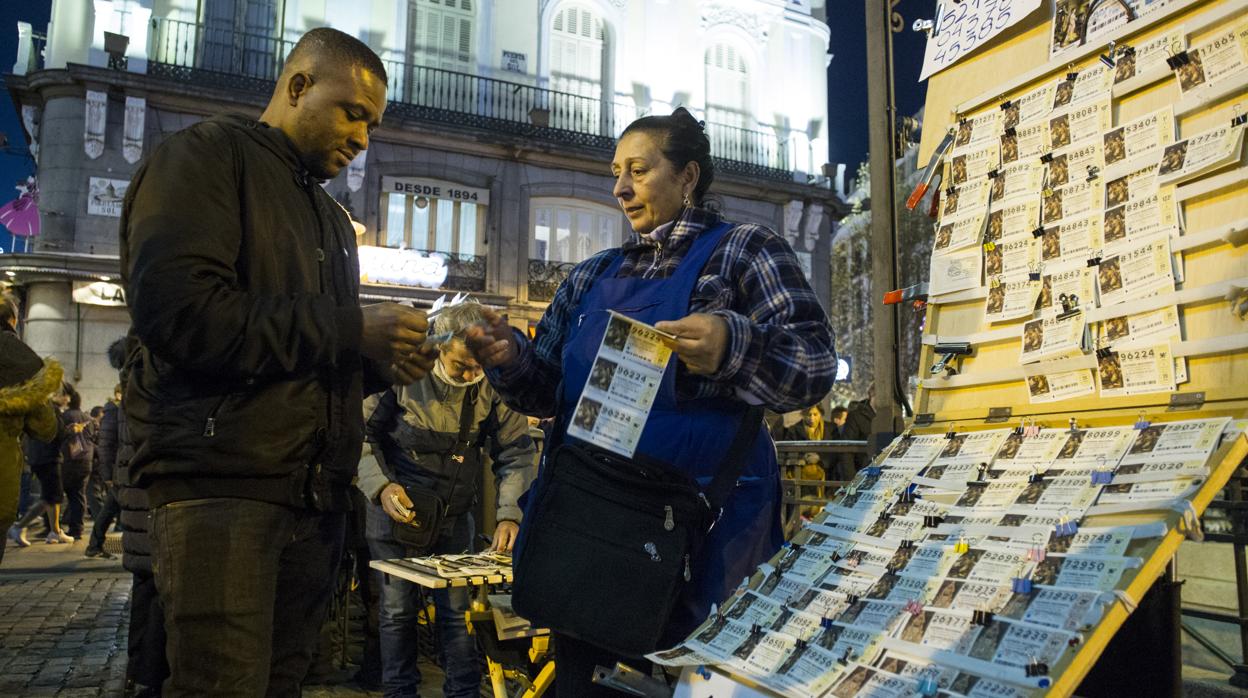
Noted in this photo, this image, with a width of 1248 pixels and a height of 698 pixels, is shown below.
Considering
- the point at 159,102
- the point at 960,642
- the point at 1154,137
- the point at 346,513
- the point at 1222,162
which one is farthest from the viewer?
the point at 159,102

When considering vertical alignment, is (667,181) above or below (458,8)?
below

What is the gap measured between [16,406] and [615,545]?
388 centimetres

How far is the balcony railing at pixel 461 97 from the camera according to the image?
17844mm

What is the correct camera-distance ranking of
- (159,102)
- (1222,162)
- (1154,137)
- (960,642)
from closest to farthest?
(960,642) → (1222,162) → (1154,137) → (159,102)

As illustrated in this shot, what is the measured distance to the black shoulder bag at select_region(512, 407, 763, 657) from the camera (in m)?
2.03

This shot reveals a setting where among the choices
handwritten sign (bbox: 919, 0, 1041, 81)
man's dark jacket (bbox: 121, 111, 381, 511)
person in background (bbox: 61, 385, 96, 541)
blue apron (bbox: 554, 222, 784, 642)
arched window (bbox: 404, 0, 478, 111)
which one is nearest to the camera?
man's dark jacket (bbox: 121, 111, 381, 511)

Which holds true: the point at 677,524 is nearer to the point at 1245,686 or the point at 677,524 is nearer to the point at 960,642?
the point at 960,642

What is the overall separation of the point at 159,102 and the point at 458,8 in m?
6.86

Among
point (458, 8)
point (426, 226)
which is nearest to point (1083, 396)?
point (426, 226)

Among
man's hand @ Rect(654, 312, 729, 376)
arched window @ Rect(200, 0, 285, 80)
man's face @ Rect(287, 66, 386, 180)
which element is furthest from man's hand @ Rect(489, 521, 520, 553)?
arched window @ Rect(200, 0, 285, 80)

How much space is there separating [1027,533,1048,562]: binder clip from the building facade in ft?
56.6

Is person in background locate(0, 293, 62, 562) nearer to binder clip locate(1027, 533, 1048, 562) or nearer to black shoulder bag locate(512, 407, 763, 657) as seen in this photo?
black shoulder bag locate(512, 407, 763, 657)

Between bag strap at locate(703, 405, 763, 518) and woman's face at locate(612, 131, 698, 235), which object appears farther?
woman's face at locate(612, 131, 698, 235)

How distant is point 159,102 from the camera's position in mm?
17203
